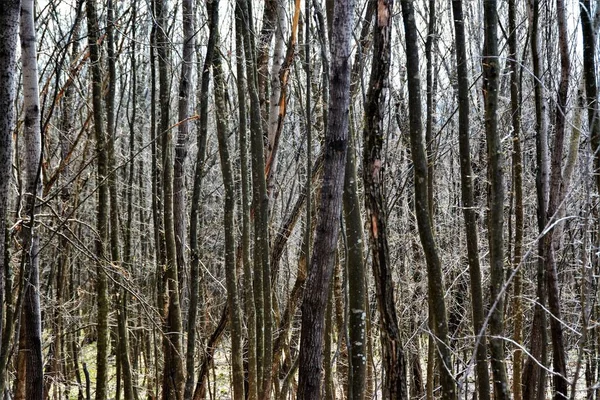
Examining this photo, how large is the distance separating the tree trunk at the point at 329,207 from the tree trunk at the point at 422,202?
588 mm

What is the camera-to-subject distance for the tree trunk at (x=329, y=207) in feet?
11.5

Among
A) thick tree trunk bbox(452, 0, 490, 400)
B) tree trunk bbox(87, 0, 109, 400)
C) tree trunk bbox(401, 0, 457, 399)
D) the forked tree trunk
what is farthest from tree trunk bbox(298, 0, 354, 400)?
the forked tree trunk

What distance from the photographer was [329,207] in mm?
3541

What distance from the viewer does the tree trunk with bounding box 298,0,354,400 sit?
3.50 metres

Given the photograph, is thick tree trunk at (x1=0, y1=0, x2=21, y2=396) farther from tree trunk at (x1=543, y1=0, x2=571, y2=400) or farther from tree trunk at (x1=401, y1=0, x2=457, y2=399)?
tree trunk at (x1=543, y1=0, x2=571, y2=400)

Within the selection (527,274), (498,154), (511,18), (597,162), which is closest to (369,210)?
(498,154)

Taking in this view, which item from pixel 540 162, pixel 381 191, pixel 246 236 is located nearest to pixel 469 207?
pixel 381 191

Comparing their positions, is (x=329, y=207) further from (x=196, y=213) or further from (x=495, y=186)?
(x=196, y=213)

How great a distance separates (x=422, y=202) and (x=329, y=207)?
28.1 inches

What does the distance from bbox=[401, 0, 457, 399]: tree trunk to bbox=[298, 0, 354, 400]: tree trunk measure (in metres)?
0.59

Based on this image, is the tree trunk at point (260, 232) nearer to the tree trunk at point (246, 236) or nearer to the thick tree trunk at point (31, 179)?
the tree trunk at point (246, 236)

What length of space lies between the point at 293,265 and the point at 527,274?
4.86 m

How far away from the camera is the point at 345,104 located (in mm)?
3504

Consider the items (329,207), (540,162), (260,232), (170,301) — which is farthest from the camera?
(170,301)
